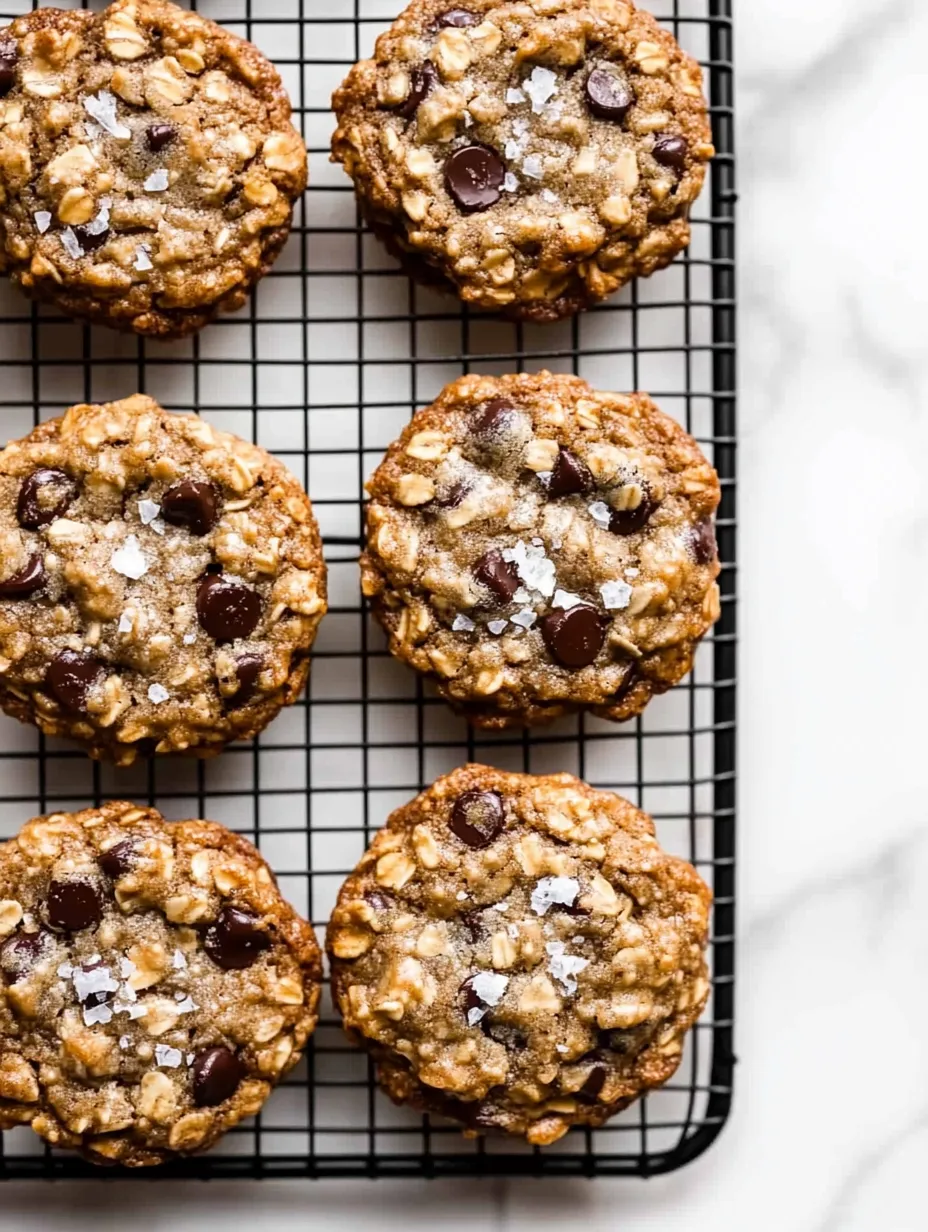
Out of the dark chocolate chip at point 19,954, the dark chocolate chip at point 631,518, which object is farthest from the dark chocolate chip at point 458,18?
the dark chocolate chip at point 19,954

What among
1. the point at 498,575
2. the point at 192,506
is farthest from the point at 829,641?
the point at 192,506

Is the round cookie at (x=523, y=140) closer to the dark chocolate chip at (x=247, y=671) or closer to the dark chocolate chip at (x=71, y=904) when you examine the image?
the dark chocolate chip at (x=247, y=671)

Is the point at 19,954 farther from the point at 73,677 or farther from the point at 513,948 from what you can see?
the point at 513,948

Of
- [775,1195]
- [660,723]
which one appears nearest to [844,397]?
[660,723]

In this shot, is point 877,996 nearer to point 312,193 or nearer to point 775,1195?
point 775,1195

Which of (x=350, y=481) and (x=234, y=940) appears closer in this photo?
(x=234, y=940)

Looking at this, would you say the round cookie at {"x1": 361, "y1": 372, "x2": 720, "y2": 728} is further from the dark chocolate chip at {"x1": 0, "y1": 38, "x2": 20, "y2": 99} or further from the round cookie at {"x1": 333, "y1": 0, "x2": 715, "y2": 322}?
the dark chocolate chip at {"x1": 0, "y1": 38, "x2": 20, "y2": 99}
